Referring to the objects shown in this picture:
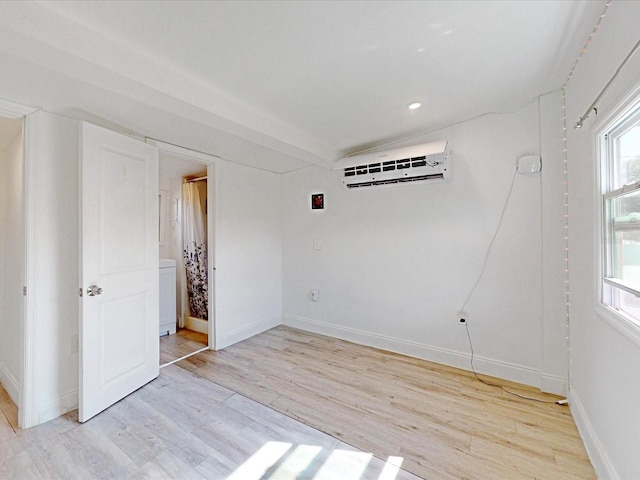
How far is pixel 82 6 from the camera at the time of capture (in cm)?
119

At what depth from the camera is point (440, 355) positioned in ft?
8.88

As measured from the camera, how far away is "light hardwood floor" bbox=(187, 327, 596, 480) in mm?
1544

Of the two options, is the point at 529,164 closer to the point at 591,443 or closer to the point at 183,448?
the point at 591,443

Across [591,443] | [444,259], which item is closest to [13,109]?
[444,259]

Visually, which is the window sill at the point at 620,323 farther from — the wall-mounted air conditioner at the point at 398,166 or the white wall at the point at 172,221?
the white wall at the point at 172,221

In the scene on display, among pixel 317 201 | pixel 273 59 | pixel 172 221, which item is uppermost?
pixel 273 59

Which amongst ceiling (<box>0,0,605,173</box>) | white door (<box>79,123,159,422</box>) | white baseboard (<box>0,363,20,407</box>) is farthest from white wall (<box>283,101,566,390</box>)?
white baseboard (<box>0,363,20,407</box>)

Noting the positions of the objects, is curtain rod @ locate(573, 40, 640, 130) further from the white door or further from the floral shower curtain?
the floral shower curtain

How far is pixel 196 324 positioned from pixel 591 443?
12.8 feet

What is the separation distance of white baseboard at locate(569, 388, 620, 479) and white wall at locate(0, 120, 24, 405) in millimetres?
3592

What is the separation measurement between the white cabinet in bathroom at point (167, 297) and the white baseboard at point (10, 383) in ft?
4.49

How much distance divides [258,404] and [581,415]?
2131 millimetres

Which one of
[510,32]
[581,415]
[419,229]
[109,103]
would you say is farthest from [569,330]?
[109,103]

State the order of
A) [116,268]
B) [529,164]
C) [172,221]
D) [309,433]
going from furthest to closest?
[172,221], [529,164], [116,268], [309,433]
